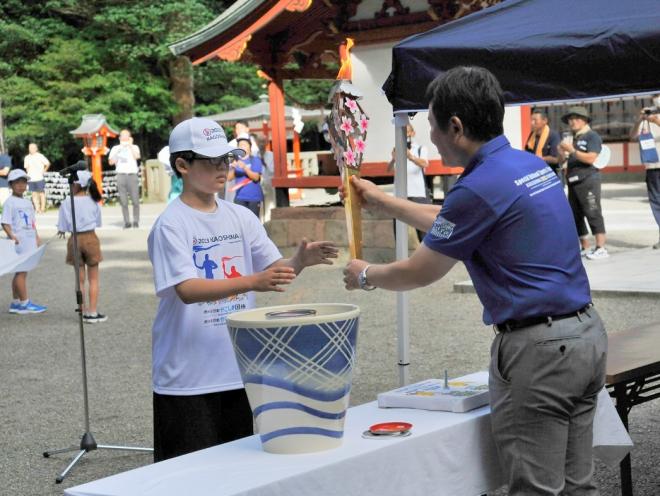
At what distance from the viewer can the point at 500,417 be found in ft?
10.1

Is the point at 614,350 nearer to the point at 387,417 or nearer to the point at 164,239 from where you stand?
the point at 387,417

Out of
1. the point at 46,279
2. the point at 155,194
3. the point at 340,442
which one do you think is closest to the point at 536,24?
the point at 340,442

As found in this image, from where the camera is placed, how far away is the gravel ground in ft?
18.5

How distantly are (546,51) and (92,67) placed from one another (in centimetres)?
3036

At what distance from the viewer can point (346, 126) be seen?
11.6 ft

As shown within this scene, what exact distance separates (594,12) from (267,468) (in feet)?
9.31

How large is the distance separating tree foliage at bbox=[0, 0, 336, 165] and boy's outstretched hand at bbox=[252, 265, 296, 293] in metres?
29.1

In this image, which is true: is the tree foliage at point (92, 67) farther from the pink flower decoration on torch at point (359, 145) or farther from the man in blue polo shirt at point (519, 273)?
the man in blue polo shirt at point (519, 273)

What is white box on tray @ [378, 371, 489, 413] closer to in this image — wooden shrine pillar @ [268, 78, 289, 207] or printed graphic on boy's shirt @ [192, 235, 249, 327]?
printed graphic on boy's shirt @ [192, 235, 249, 327]

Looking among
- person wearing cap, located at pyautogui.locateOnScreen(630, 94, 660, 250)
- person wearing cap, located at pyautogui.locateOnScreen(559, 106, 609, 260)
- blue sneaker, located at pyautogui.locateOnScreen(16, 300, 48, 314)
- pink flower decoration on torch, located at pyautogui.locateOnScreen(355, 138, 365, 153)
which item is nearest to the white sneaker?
person wearing cap, located at pyautogui.locateOnScreen(559, 106, 609, 260)

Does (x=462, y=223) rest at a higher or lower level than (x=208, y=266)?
higher

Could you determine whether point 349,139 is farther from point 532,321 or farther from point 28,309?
point 28,309

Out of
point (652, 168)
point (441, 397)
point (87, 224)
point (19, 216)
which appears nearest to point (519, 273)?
point (441, 397)

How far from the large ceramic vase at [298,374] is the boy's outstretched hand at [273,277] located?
43 cm
